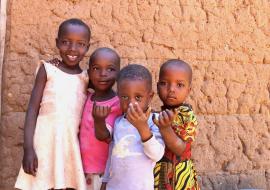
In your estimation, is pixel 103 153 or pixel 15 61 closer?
pixel 103 153

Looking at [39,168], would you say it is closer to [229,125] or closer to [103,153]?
[103,153]

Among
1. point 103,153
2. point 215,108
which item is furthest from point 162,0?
point 103,153

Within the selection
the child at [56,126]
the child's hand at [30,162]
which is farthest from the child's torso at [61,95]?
the child's hand at [30,162]

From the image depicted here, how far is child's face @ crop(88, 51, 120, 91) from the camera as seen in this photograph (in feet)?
8.57

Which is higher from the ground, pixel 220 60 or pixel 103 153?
pixel 220 60

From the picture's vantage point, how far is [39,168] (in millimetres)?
2527

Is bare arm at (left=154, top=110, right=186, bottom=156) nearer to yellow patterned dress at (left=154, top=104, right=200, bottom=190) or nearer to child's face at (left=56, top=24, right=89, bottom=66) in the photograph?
yellow patterned dress at (left=154, top=104, right=200, bottom=190)

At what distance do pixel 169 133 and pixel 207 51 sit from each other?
135 cm

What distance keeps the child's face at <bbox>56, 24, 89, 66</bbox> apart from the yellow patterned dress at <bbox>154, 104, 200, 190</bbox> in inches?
25.4

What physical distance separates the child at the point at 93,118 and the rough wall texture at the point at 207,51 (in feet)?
2.32

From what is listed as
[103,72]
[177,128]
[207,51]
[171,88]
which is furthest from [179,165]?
[207,51]

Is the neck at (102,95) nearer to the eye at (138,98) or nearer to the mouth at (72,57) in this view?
the mouth at (72,57)

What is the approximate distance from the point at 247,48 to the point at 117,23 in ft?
3.25

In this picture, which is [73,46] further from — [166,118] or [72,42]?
[166,118]
